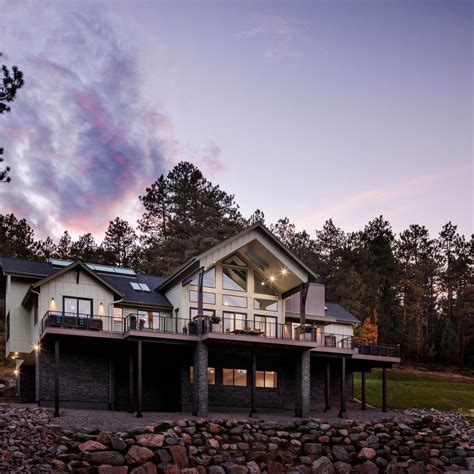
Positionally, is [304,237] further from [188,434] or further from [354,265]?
[188,434]

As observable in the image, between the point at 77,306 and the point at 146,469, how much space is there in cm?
1204

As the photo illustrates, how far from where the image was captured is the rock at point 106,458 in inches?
797

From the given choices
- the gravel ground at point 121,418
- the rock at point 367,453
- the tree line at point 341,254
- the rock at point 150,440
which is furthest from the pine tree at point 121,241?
the rock at point 150,440

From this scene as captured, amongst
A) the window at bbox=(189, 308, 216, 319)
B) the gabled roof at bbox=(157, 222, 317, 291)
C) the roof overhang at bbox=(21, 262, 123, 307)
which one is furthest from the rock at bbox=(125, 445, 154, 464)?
the window at bbox=(189, 308, 216, 319)

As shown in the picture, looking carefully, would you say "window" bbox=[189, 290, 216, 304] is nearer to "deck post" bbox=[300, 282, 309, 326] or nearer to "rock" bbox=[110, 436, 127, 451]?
"deck post" bbox=[300, 282, 309, 326]

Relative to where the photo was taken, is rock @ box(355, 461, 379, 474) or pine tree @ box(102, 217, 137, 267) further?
pine tree @ box(102, 217, 137, 267)

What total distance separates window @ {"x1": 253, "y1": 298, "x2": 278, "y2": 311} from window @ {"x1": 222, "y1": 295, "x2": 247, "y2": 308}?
0.62m

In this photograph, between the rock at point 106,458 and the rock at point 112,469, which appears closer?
the rock at point 112,469

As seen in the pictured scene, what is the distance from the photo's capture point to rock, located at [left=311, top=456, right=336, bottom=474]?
77.5 ft

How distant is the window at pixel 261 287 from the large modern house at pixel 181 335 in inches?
2.4

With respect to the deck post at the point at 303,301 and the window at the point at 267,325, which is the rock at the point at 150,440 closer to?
the window at the point at 267,325

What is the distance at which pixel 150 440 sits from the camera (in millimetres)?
22000

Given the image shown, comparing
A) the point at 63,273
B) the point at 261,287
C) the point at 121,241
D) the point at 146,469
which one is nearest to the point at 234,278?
the point at 261,287

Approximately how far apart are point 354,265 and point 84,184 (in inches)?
1200
